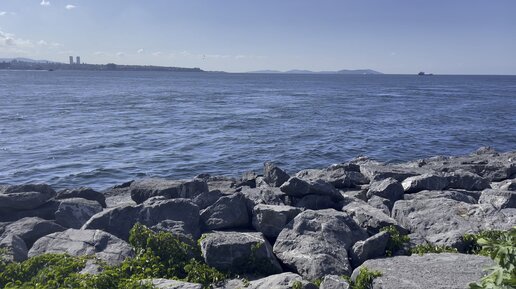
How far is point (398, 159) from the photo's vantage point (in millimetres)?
26641

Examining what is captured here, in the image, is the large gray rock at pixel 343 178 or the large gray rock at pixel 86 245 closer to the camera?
the large gray rock at pixel 86 245

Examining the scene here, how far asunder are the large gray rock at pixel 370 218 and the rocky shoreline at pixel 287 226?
0.9 inches

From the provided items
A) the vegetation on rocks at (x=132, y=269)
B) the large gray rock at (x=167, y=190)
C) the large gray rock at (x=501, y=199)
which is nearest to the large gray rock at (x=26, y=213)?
the large gray rock at (x=167, y=190)

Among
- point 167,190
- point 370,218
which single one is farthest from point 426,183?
point 167,190

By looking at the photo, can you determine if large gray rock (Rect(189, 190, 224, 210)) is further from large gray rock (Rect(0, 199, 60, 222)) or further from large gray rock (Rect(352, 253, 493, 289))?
large gray rock (Rect(352, 253, 493, 289))

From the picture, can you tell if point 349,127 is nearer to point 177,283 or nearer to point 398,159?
point 398,159

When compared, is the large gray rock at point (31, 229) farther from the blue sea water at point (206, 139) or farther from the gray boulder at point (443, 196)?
the blue sea water at point (206, 139)

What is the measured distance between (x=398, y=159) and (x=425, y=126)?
14.9 m

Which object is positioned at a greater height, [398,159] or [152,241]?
[152,241]

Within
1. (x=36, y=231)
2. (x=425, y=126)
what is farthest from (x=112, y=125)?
(x=36, y=231)

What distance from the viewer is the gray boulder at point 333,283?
6840mm

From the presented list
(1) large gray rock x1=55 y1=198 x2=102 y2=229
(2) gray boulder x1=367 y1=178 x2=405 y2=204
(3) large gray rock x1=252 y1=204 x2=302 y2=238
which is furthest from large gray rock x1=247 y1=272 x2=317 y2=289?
(2) gray boulder x1=367 y1=178 x2=405 y2=204

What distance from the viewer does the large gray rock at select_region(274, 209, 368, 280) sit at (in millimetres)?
7910

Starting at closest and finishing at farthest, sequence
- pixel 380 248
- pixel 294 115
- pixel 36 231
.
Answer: pixel 380 248 → pixel 36 231 → pixel 294 115
